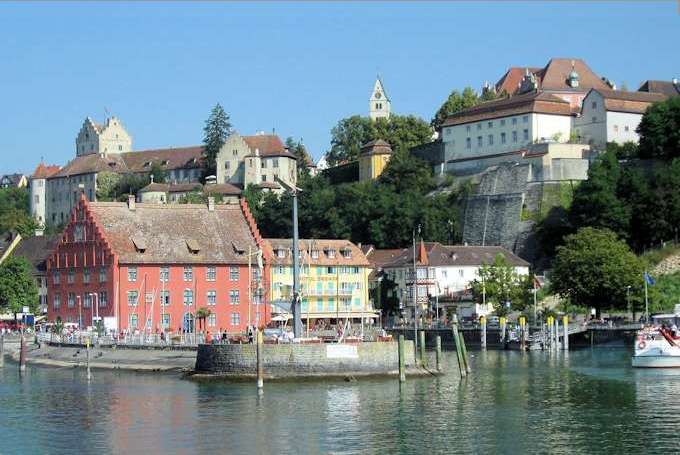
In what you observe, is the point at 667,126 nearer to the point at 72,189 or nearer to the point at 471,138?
the point at 471,138

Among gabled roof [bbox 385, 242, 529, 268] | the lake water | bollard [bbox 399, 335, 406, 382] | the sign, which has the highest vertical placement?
gabled roof [bbox 385, 242, 529, 268]

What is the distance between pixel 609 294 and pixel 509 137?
40672 mm

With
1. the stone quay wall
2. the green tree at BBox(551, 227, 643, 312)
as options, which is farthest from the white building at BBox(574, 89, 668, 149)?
the stone quay wall

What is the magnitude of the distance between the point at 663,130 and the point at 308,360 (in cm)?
7298

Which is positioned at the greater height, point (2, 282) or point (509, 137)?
point (509, 137)

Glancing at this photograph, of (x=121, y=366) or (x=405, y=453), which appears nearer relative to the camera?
(x=405, y=453)

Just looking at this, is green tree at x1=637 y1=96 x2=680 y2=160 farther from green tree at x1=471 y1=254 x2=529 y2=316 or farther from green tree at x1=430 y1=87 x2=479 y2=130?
green tree at x1=430 y1=87 x2=479 y2=130

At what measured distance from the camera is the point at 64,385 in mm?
73500

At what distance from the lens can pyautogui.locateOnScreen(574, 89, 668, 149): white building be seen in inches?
5650

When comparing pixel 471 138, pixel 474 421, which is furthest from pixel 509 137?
pixel 474 421

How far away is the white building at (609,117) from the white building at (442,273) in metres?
19.4

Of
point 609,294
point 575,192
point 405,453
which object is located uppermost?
point 575,192

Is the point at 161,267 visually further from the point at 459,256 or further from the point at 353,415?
the point at 353,415

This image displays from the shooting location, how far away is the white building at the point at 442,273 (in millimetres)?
128625
